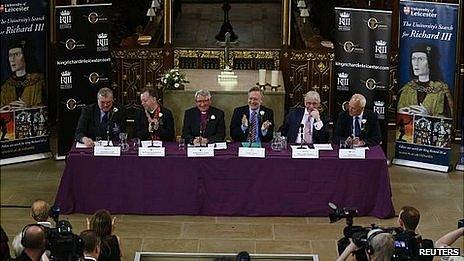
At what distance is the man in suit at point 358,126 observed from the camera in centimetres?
1044

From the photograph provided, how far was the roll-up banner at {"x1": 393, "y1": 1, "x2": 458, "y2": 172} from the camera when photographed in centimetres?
1180

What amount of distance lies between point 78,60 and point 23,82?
2.42 ft

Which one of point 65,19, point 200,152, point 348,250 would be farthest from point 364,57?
point 348,250

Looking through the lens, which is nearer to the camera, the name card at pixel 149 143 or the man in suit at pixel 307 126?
the name card at pixel 149 143

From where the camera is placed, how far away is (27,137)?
12195 mm

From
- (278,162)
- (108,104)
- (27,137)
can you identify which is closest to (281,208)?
(278,162)

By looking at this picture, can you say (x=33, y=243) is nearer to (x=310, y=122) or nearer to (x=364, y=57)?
(x=310, y=122)

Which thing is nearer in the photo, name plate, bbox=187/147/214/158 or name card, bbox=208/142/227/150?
name plate, bbox=187/147/214/158

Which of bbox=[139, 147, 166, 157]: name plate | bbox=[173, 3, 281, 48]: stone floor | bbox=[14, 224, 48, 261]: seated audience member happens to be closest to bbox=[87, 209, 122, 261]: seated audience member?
bbox=[14, 224, 48, 261]: seated audience member

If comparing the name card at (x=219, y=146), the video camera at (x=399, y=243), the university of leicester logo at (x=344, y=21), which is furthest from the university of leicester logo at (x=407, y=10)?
the video camera at (x=399, y=243)

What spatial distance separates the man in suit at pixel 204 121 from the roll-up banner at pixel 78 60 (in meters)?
1.94

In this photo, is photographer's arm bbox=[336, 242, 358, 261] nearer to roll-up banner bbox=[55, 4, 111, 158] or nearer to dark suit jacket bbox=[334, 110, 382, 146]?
dark suit jacket bbox=[334, 110, 382, 146]

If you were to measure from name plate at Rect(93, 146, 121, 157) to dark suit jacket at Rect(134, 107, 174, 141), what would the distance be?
25.9 inches

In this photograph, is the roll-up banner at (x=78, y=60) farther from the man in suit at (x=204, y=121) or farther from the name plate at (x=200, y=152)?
the name plate at (x=200, y=152)
